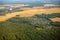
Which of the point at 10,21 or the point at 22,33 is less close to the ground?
the point at 10,21

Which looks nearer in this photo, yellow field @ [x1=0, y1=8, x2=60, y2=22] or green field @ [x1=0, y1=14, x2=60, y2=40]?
green field @ [x1=0, y1=14, x2=60, y2=40]

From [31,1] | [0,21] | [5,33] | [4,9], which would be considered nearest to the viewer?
[5,33]

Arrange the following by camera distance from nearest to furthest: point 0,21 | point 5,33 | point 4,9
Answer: point 5,33
point 0,21
point 4,9

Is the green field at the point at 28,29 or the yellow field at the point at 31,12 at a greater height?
the yellow field at the point at 31,12

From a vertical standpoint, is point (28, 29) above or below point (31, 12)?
below

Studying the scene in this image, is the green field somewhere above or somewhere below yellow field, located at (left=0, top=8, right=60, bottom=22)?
below

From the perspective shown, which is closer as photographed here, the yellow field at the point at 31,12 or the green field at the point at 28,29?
the green field at the point at 28,29

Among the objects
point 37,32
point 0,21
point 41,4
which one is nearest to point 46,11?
point 41,4

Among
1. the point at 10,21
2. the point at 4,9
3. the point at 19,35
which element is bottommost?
the point at 19,35

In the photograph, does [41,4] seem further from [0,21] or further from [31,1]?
[0,21]

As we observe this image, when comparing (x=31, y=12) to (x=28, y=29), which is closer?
(x=28, y=29)

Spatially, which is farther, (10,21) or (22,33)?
(10,21)
